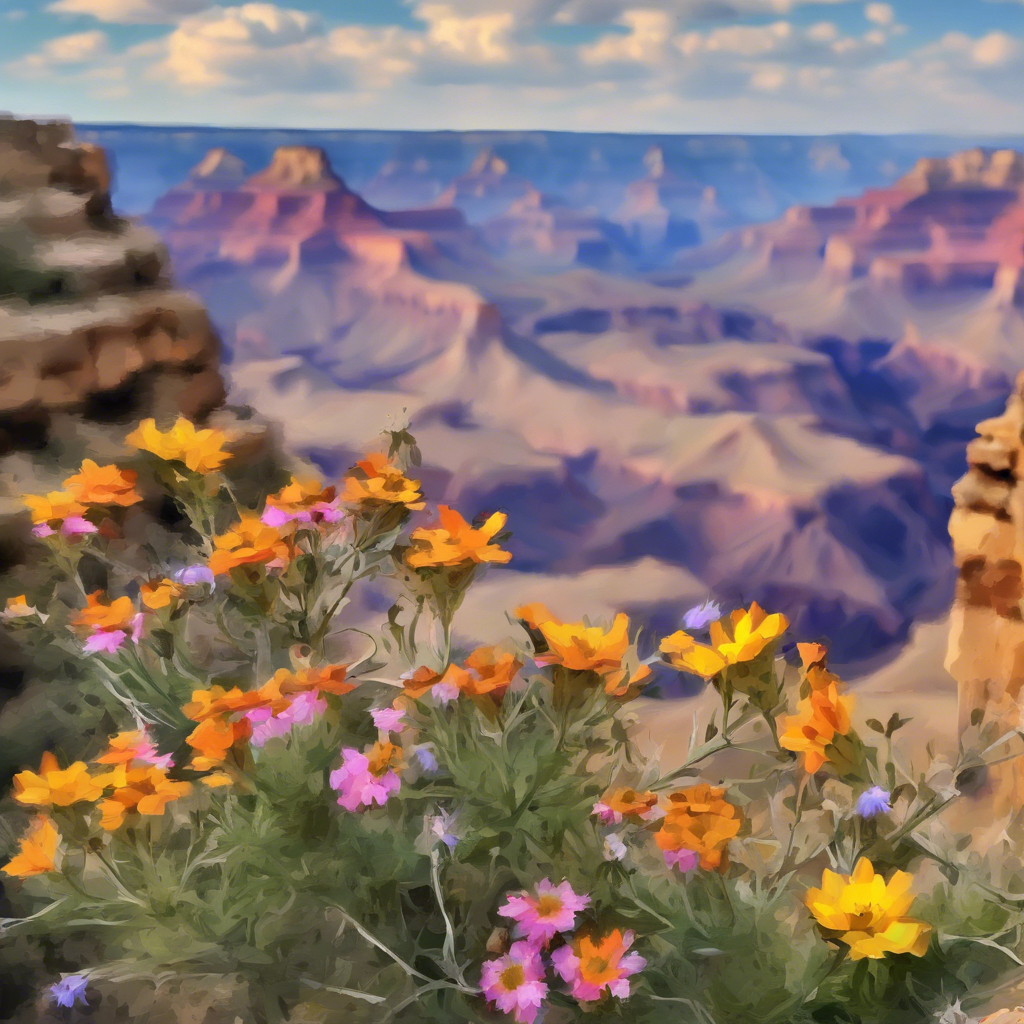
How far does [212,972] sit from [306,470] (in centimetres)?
108

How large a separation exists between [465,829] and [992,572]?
1679 millimetres

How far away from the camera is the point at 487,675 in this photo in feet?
2.15

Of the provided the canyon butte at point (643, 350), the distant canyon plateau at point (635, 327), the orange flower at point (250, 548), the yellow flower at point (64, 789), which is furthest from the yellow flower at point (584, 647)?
the canyon butte at point (643, 350)

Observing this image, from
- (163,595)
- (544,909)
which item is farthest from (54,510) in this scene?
(544,909)

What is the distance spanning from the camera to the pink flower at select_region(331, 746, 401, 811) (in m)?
0.64

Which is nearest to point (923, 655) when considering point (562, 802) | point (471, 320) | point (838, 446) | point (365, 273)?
point (838, 446)

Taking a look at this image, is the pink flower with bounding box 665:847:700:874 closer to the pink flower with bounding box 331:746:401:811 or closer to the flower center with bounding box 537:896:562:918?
the flower center with bounding box 537:896:562:918

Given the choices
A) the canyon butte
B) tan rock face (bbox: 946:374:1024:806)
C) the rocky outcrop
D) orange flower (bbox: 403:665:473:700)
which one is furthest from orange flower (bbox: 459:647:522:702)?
the rocky outcrop

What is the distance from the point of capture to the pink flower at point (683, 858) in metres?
0.67

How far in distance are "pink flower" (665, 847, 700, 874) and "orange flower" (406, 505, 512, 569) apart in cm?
25

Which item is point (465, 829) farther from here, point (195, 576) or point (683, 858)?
point (195, 576)

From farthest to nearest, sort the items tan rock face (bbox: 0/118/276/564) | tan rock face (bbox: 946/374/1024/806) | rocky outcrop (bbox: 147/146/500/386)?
rocky outcrop (bbox: 147/146/500/386), tan rock face (bbox: 946/374/1024/806), tan rock face (bbox: 0/118/276/564)

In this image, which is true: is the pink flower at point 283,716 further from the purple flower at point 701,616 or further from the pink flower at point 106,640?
the purple flower at point 701,616

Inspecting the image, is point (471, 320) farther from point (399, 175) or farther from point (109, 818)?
point (109, 818)
